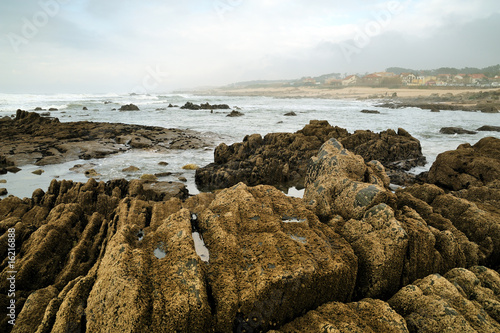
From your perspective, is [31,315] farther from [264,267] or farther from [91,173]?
[91,173]

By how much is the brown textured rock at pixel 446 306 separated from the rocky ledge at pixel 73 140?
14799 millimetres

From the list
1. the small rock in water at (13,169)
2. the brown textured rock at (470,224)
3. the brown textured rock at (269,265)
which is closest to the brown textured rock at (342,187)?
the brown textured rock at (269,265)

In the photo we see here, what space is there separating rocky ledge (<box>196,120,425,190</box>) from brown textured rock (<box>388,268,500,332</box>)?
735 centimetres

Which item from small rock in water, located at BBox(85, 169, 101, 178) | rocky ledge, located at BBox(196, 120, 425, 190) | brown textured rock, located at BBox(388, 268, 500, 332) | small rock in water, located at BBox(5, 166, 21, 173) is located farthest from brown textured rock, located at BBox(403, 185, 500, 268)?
small rock in water, located at BBox(5, 166, 21, 173)

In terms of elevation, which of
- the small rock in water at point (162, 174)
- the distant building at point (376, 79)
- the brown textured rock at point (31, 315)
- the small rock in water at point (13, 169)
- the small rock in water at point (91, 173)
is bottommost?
the small rock in water at point (162, 174)

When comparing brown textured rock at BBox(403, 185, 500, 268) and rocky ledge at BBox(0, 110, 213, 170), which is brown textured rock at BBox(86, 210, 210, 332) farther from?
rocky ledge at BBox(0, 110, 213, 170)

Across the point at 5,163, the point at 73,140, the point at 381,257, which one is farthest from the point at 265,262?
the point at 73,140

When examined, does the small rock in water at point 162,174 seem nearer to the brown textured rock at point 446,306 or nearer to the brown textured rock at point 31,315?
the brown textured rock at point 31,315

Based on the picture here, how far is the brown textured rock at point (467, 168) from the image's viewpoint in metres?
8.28

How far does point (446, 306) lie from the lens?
2.65m

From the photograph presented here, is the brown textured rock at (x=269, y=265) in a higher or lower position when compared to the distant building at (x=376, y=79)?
lower

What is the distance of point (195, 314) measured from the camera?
2416 millimetres

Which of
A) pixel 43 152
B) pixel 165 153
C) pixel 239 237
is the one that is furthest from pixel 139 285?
pixel 43 152

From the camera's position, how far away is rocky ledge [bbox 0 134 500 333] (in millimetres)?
2488
